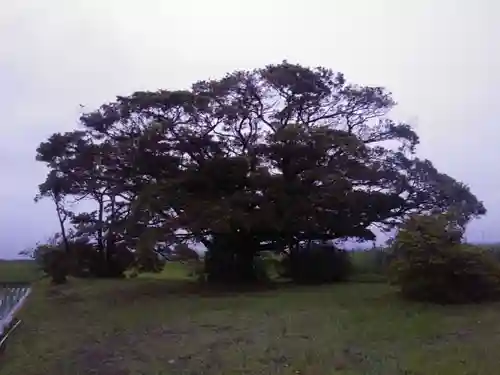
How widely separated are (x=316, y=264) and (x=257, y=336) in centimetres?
1127

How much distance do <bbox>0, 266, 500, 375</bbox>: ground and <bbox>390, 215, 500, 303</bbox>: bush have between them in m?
0.76

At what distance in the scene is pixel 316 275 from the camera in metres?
21.0

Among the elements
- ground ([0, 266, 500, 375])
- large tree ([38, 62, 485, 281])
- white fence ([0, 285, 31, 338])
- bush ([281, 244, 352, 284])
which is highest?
large tree ([38, 62, 485, 281])

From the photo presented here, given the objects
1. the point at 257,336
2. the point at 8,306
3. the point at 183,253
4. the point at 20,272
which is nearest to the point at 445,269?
the point at 257,336

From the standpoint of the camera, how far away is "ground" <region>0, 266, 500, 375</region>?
7.77m

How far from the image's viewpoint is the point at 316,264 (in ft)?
69.1

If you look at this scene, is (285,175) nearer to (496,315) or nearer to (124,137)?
(124,137)

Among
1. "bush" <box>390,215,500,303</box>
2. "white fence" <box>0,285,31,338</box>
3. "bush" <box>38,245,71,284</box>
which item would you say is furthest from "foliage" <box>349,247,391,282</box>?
"white fence" <box>0,285,31,338</box>

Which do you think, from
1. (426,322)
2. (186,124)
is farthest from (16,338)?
(186,124)

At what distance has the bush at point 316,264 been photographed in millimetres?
21062

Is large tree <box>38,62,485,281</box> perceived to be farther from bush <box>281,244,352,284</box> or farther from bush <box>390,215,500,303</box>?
bush <box>390,215,500,303</box>

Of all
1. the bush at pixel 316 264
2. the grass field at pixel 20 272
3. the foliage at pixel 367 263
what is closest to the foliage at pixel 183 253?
the bush at pixel 316 264

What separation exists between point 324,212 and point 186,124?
490 centimetres

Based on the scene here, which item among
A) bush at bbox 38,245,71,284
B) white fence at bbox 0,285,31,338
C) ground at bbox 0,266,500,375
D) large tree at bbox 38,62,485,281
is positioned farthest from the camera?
bush at bbox 38,245,71,284
